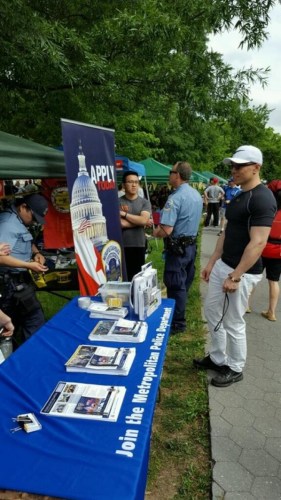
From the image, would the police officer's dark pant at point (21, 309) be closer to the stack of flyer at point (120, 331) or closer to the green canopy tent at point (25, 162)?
the green canopy tent at point (25, 162)

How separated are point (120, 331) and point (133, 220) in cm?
247

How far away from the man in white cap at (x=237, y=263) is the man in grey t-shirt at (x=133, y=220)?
60.7 inches

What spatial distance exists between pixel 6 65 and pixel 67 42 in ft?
2.84

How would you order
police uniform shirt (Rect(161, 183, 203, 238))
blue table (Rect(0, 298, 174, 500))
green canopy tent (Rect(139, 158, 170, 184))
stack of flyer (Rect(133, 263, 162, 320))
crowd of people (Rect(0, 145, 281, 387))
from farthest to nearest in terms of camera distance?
green canopy tent (Rect(139, 158, 170, 184)) → police uniform shirt (Rect(161, 183, 203, 238)) → crowd of people (Rect(0, 145, 281, 387)) → stack of flyer (Rect(133, 263, 162, 320)) → blue table (Rect(0, 298, 174, 500))

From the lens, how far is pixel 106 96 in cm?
566

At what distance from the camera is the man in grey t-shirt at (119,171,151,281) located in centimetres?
475

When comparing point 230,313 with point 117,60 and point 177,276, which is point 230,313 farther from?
point 117,60

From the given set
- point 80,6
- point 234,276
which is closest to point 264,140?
point 80,6

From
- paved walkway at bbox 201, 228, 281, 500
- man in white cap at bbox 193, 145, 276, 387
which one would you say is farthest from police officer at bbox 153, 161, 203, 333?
paved walkway at bbox 201, 228, 281, 500

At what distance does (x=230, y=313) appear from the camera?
123 inches

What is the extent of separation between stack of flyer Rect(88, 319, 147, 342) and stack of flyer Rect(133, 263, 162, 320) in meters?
0.13

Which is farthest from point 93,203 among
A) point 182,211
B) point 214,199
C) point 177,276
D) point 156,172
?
point 214,199

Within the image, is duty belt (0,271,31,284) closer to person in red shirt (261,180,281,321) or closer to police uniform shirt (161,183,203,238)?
police uniform shirt (161,183,203,238)

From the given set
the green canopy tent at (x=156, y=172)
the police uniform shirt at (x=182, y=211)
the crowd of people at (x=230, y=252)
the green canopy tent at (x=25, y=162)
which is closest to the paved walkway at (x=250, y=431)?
the crowd of people at (x=230, y=252)
